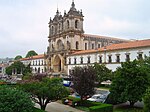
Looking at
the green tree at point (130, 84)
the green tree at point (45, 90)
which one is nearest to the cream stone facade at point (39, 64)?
the green tree at point (130, 84)

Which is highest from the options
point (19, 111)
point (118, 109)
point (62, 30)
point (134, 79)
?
point (62, 30)

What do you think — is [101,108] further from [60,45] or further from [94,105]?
[60,45]

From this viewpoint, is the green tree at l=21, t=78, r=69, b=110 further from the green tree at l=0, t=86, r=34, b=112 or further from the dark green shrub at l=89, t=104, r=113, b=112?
the green tree at l=0, t=86, r=34, b=112

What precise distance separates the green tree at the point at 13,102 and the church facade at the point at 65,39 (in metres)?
51.5

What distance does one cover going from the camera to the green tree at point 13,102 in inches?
564

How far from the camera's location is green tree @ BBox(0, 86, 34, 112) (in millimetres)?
14325

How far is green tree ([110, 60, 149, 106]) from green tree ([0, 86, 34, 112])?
10.5 m

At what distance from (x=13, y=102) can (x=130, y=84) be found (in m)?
12.1

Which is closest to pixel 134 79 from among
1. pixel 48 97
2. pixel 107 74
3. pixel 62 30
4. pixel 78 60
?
pixel 48 97

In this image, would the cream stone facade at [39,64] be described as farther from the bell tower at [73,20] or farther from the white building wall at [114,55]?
the white building wall at [114,55]

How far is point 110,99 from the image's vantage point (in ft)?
82.0

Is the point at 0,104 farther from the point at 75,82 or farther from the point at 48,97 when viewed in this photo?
the point at 75,82

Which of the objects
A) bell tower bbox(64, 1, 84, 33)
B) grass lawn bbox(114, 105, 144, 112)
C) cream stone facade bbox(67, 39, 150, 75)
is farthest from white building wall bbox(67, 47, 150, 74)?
grass lawn bbox(114, 105, 144, 112)

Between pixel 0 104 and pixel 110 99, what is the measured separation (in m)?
14.0
